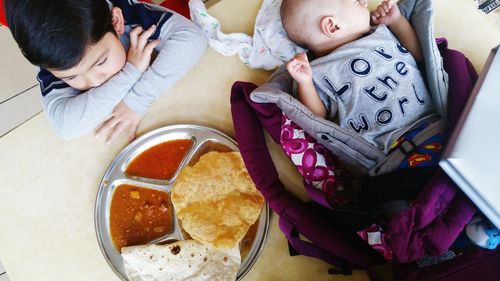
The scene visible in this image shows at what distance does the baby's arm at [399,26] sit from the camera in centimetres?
93

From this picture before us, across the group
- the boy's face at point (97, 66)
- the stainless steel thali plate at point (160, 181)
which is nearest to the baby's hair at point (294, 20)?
the stainless steel thali plate at point (160, 181)

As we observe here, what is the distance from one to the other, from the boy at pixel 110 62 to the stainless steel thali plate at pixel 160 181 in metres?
0.06

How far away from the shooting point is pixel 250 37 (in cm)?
101

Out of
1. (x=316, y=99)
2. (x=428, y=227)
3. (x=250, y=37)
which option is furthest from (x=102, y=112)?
(x=428, y=227)

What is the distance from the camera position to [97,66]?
91 cm

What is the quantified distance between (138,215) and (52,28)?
0.43m

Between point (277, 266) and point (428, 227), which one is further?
point (277, 266)

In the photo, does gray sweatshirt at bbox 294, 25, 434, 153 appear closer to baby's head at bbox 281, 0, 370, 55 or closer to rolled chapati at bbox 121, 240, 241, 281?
baby's head at bbox 281, 0, 370, 55

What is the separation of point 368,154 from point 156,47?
62cm

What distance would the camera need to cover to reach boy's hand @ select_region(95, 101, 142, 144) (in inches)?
37.6

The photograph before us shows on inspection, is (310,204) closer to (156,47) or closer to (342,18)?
(342,18)

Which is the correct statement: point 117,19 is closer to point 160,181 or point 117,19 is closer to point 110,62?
point 110,62

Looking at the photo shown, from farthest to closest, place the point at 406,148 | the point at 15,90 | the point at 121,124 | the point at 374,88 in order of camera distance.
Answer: the point at 15,90 < the point at 121,124 < the point at 374,88 < the point at 406,148

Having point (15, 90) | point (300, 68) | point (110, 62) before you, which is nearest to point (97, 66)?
point (110, 62)
